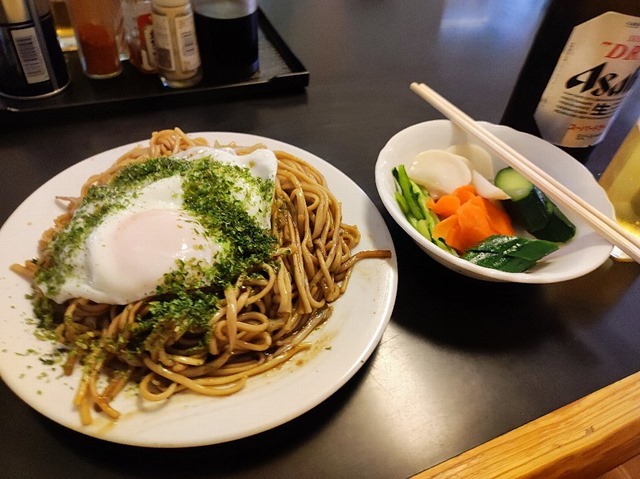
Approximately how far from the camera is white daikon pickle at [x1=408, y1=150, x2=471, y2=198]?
1419 mm

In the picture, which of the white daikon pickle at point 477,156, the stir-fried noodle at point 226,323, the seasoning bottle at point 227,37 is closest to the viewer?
the stir-fried noodle at point 226,323

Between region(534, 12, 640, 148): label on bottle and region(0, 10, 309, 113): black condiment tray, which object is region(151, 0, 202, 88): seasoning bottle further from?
region(534, 12, 640, 148): label on bottle

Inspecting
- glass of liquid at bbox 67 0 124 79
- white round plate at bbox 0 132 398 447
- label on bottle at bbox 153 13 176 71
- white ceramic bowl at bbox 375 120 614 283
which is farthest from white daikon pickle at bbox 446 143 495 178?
glass of liquid at bbox 67 0 124 79

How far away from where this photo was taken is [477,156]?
5.00 feet

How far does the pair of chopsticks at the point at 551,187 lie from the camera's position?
3.91 ft

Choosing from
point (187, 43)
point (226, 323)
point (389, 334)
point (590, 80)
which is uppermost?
point (590, 80)

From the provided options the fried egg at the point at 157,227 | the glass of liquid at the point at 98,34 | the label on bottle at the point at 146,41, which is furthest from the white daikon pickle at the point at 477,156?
the glass of liquid at the point at 98,34

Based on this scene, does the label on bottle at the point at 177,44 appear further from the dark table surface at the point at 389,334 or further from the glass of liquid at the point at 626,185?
the glass of liquid at the point at 626,185

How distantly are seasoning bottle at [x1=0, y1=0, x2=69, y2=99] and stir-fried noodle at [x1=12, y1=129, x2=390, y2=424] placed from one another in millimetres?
652

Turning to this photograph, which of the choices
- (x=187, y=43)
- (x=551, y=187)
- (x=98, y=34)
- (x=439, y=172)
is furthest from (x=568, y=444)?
(x=98, y=34)

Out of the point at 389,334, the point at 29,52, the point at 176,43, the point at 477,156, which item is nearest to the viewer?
the point at 389,334

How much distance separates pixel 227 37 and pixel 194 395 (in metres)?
1.41

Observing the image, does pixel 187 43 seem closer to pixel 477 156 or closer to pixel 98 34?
pixel 98 34

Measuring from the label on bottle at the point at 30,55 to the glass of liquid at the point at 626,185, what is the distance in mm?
1863
